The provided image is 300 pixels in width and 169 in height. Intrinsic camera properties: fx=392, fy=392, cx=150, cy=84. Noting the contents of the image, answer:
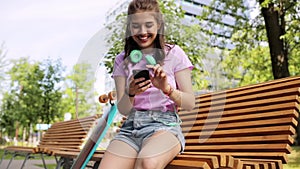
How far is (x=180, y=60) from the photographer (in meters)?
1.78

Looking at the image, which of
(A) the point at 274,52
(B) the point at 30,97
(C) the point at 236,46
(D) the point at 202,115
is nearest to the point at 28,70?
(B) the point at 30,97

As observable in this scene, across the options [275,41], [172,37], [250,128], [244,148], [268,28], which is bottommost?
[244,148]

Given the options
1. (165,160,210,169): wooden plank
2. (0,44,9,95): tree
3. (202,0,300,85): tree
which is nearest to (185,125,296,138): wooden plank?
(165,160,210,169): wooden plank

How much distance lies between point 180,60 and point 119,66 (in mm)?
278

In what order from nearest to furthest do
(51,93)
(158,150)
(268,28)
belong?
(158,150), (268,28), (51,93)

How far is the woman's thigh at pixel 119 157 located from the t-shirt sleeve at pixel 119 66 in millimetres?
314

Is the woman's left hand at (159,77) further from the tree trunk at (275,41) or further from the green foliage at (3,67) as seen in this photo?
the green foliage at (3,67)

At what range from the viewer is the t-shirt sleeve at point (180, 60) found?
1.75 meters

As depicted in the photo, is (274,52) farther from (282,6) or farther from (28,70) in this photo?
(28,70)

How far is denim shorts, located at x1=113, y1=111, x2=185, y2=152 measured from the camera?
67.3 inches

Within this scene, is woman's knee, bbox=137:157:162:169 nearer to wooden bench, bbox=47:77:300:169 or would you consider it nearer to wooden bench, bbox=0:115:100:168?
wooden bench, bbox=47:77:300:169

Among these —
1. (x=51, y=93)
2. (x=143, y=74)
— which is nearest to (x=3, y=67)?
(x=51, y=93)

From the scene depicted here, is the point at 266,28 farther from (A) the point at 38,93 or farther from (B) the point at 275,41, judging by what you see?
(A) the point at 38,93

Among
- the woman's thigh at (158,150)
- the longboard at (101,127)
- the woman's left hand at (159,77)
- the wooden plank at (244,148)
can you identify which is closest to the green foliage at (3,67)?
the wooden plank at (244,148)
